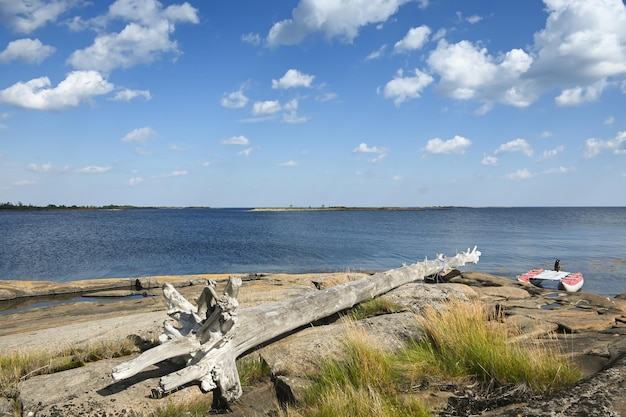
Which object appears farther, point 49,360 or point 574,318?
point 574,318

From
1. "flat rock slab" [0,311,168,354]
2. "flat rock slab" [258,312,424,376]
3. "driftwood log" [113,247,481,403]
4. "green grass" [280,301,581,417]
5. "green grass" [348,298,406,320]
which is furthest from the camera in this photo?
"green grass" [348,298,406,320]


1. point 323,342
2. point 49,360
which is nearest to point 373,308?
point 323,342

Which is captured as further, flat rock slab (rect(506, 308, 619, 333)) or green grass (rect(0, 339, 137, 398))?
flat rock slab (rect(506, 308, 619, 333))

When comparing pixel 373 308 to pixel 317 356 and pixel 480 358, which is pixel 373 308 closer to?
pixel 317 356

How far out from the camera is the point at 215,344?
206 inches

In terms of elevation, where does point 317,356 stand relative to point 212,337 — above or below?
below

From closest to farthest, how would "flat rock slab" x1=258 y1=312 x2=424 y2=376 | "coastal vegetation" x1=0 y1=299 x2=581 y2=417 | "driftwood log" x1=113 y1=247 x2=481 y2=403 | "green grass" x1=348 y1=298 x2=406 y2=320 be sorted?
"coastal vegetation" x1=0 y1=299 x2=581 y2=417, "driftwood log" x1=113 y1=247 x2=481 y2=403, "flat rock slab" x1=258 y1=312 x2=424 y2=376, "green grass" x1=348 y1=298 x2=406 y2=320

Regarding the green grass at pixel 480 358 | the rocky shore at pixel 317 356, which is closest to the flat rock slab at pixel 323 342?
the rocky shore at pixel 317 356

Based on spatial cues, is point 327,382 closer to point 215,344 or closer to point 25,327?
point 215,344

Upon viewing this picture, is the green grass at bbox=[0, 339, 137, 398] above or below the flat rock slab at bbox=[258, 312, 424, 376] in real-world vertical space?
below

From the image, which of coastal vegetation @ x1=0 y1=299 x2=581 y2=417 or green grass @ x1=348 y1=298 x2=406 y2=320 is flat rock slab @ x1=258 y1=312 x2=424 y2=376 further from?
green grass @ x1=348 y1=298 x2=406 y2=320

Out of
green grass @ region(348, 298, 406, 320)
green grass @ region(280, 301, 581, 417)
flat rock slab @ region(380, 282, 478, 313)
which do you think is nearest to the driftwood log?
green grass @ region(280, 301, 581, 417)

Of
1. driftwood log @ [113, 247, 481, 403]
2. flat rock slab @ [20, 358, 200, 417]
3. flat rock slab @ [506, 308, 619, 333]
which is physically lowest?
flat rock slab @ [506, 308, 619, 333]

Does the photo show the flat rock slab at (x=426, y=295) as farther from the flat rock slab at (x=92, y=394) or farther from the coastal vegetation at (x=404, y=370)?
the flat rock slab at (x=92, y=394)
